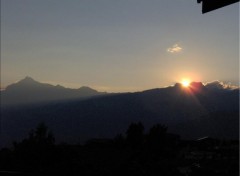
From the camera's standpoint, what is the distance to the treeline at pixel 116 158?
12.4m

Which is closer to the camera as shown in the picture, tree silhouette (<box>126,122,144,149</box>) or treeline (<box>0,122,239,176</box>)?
treeline (<box>0,122,239,176</box>)

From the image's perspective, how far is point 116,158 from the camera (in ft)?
52.5

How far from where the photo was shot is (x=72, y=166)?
13.1 meters

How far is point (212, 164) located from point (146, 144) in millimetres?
4820

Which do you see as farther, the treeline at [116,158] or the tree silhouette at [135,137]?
the tree silhouette at [135,137]

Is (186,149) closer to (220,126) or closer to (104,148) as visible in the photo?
(104,148)

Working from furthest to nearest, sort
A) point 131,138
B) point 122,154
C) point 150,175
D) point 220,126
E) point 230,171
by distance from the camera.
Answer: point 220,126
point 131,138
point 122,154
point 230,171
point 150,175

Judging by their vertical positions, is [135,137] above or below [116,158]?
above

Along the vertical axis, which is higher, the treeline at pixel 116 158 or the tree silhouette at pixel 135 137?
the tree silhouette at pixel 135 137

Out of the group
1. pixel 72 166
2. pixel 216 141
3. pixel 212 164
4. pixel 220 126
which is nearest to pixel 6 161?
pixel 72 166

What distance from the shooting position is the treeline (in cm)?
1242

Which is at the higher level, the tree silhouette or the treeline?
the tree silhouette

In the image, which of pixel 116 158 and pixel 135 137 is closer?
pixel 116 158

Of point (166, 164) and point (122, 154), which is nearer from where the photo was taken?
point (166, 164)
